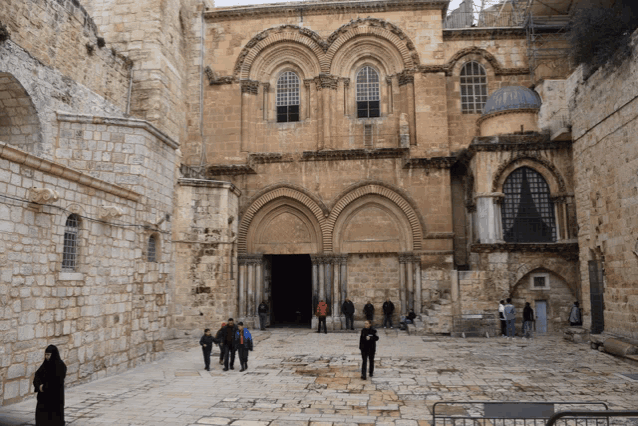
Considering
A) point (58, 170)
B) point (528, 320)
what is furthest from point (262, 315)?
point (58, 170)

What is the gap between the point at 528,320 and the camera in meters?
16.0

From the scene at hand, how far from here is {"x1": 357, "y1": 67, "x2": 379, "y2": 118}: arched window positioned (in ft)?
68.5

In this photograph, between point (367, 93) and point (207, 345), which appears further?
point (367, 93)

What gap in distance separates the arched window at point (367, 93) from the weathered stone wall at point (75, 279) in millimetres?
10830

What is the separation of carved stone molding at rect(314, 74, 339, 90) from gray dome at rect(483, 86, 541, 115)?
6028mm

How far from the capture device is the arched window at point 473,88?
2058 cm

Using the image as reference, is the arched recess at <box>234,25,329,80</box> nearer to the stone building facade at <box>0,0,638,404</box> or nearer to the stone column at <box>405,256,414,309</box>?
the stone building facade at <box>0,0,638,404</box>

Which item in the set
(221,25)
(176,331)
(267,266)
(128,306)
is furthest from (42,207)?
(221,25)

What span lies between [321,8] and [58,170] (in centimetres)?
1484

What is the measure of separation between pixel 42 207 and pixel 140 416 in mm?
3909

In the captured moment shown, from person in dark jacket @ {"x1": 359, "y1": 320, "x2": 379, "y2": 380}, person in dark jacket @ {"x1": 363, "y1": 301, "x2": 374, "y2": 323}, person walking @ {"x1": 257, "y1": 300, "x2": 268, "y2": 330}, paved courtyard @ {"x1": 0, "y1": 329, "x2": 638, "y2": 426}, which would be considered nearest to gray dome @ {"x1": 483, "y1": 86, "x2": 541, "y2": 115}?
person in dark jacket @ {"x1": 363, "y1": 301, "x2": 374, "y2": 323}

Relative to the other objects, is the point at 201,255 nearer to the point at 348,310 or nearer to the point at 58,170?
the point at 348,310

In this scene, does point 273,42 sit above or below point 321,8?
below

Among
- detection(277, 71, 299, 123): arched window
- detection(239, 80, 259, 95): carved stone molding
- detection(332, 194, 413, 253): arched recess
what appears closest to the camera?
detection(332, 194, 413, 253): arched recess
